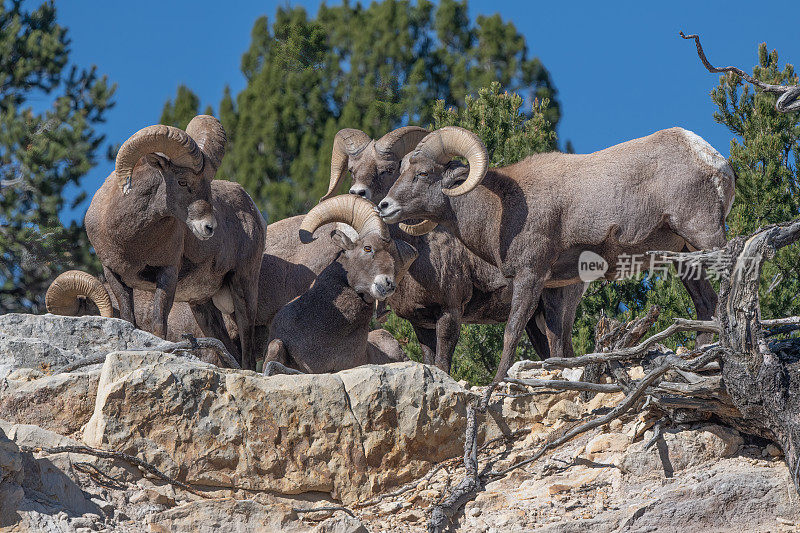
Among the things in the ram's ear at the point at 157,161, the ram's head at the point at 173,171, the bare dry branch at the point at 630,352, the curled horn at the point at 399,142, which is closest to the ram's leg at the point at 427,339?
the curled horn at the point at 399,142

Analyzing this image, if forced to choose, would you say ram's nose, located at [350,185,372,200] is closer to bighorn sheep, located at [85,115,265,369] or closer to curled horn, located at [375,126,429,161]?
curled horn, located at [375,126,429,161]

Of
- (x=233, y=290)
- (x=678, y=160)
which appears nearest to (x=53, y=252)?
(x=233, y=290)

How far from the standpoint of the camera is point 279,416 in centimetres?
690

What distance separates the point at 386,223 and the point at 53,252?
873 cm

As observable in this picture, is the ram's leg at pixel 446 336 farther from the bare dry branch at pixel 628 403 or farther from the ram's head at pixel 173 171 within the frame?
the bare dry branch at pixel 628 403

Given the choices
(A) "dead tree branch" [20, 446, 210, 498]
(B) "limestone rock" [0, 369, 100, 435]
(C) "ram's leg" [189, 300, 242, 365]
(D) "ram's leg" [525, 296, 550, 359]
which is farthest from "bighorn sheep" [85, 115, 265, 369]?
(A) "dead tree branch" [20, 446, 210, 498]

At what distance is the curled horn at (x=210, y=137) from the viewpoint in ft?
34.5

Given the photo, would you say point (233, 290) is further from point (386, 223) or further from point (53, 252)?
point (53, 252)

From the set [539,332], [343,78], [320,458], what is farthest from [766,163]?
[343,78]

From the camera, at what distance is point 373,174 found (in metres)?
11.8

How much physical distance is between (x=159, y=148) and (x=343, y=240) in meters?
1.77

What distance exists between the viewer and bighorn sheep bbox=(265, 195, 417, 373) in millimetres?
10055

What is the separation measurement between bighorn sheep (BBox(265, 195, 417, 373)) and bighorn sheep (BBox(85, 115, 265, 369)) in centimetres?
105

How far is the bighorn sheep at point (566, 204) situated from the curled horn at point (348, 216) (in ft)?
0.71
